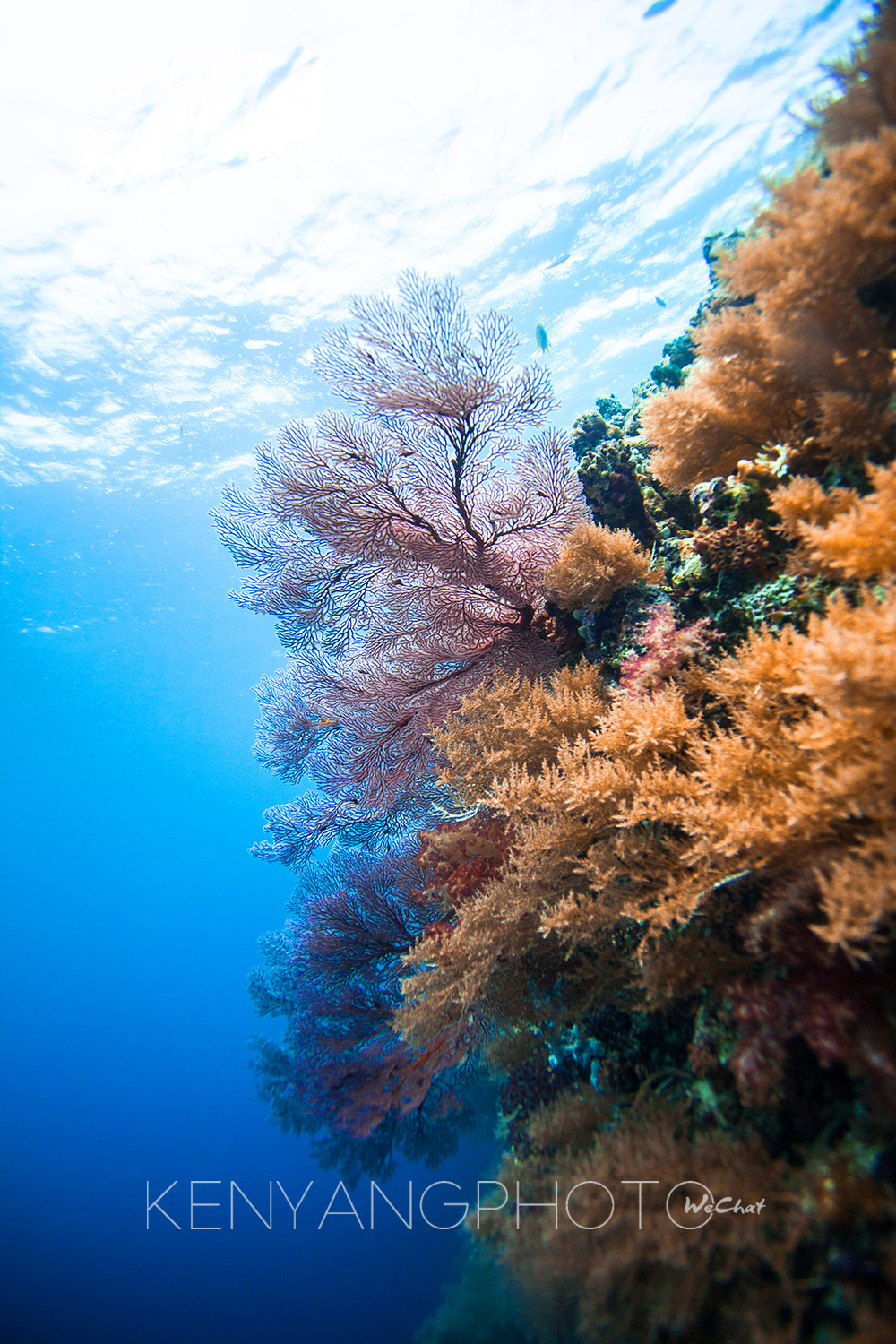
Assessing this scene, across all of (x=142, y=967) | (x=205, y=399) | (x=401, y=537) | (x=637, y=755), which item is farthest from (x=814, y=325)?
(x=142, y=967)

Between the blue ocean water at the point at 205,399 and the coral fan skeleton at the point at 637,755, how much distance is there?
1341 mm

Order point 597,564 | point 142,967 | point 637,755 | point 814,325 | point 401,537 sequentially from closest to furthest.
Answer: point 814,325
point 637,755
point 597,564
point 401,537
point 142,967

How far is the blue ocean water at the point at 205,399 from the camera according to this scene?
30.7 feet

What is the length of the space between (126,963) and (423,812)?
5220cm

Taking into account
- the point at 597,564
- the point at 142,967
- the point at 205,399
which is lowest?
the point at 142,967

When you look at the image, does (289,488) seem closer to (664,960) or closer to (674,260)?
(664,960)

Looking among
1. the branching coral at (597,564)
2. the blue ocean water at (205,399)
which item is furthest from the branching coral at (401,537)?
the blue ocean water at (205,399)

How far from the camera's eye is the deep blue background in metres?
19.6

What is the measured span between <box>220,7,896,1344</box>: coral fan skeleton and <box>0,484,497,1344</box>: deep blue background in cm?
1962

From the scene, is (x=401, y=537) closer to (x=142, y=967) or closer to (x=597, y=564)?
(x=597, y=564)

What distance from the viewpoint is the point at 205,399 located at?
1706 centimetres

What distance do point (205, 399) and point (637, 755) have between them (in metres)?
20.1

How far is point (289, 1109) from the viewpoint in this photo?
604 cm

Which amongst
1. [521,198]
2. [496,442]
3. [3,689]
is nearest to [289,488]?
[496,442]
